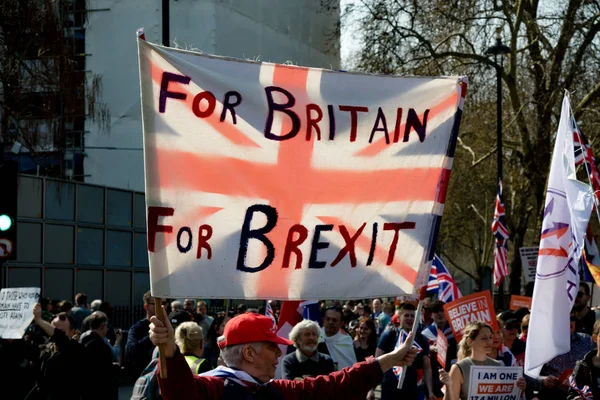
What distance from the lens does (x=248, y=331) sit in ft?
16.0

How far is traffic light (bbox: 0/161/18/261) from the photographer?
41.2 feet

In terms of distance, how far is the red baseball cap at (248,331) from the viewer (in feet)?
15.9

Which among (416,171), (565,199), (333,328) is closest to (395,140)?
(416,171)

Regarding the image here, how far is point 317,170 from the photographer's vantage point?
208 inches

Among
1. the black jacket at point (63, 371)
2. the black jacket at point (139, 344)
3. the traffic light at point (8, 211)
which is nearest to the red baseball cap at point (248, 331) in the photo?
the black jacket at point (63, 371)

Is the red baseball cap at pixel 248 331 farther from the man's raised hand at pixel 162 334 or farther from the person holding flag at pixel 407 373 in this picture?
the person holding flag at pixel 407 373

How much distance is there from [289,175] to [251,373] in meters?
0.95

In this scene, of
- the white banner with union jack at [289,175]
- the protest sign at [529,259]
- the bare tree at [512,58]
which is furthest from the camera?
the bare tree at [512,58]

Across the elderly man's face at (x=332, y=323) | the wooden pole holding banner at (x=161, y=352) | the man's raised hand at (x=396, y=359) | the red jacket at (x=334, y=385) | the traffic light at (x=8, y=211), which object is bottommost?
the elderly man's face at (x=332, y=323)

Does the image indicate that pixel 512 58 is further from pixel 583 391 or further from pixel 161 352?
pixel 161 352

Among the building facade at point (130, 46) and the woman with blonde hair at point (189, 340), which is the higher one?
the building facade at point (130, 46)

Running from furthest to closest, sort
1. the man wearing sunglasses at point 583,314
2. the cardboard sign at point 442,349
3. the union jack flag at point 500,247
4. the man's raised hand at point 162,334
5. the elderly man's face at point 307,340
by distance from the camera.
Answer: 1. the union jack flag at point 500,247
2. the man wearing sunglasses at point 583,314
3. the cardboard sign at point 442,349
4. the elderly man's face at point 307,340
5. the man's raised hand at point 162,334

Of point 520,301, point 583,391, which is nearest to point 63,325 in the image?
point 583,391

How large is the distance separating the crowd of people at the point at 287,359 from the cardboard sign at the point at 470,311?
0.32 m
